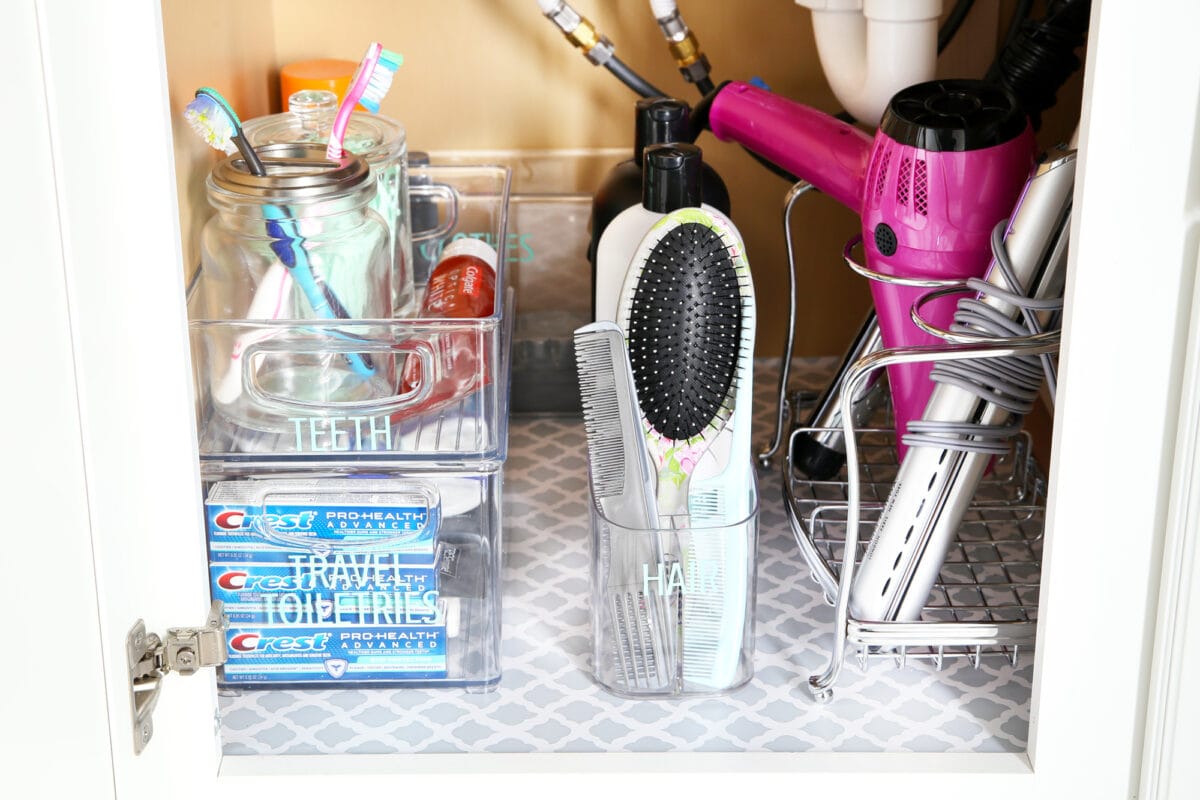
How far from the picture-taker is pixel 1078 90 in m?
1.00

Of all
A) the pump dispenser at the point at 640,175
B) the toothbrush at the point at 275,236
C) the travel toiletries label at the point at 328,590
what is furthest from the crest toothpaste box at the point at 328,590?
the pump dispenser at the point at 640,175

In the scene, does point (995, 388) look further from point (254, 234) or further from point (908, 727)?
point (254, 234)

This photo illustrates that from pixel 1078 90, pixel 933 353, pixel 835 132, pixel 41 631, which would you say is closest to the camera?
pixel 41 631

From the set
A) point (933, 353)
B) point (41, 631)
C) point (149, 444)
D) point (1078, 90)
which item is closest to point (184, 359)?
point (149, 444)

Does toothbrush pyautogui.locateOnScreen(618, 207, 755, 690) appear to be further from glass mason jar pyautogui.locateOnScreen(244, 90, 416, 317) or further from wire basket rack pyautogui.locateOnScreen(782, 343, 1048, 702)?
glass mason jar pyautogui.locateOnScreen(244, 90, 416, 317)

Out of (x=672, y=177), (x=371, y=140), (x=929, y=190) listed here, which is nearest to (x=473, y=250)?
(x=371, y=140)

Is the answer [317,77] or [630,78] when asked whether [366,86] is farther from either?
[630,78]

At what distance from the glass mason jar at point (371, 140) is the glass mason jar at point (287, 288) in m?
0.05

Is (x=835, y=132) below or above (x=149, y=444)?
above

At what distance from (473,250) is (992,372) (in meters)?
0.36

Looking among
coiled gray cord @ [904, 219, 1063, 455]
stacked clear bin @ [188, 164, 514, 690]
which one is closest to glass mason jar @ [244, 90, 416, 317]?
→ stacked clear bin @ [188, 164, 514, 690]

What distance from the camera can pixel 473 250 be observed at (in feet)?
3.01

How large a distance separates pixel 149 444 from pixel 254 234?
21 centimetres

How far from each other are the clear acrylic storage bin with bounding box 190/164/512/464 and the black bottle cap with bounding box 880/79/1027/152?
25cm
